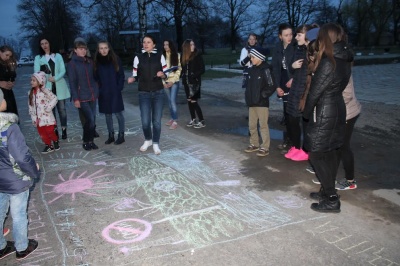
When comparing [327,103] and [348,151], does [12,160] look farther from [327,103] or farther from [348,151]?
[348,151]

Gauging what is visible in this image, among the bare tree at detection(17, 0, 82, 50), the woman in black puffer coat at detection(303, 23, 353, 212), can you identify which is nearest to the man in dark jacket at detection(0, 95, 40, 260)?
the woman in black puffer coat at detection(303, 23, 353, 212)

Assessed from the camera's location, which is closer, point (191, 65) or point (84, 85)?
point (84, 85)

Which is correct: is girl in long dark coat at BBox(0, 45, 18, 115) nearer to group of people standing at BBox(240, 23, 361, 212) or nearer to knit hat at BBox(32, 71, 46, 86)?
knit hat at BBox(32, 71, 46, 86)

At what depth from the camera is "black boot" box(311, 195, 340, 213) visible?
11.0ft

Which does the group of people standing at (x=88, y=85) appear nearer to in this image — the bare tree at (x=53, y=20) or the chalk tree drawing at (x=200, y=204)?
the chalk tree drawing at (x=200, y=204)

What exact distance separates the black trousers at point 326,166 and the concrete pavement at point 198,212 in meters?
0.28

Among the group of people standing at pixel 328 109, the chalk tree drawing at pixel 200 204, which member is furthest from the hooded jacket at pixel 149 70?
the group of people standing at pixel 328 109

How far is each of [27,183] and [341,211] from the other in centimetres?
297

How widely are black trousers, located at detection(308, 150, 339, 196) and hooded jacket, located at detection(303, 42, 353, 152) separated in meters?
0.12

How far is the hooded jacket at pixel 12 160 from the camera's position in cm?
258

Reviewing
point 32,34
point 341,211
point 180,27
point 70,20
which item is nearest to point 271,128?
point 341,211

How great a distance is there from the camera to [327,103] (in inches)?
125

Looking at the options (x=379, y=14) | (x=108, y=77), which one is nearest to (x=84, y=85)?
(x=108, y=77)

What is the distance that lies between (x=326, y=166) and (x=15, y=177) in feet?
9.39
